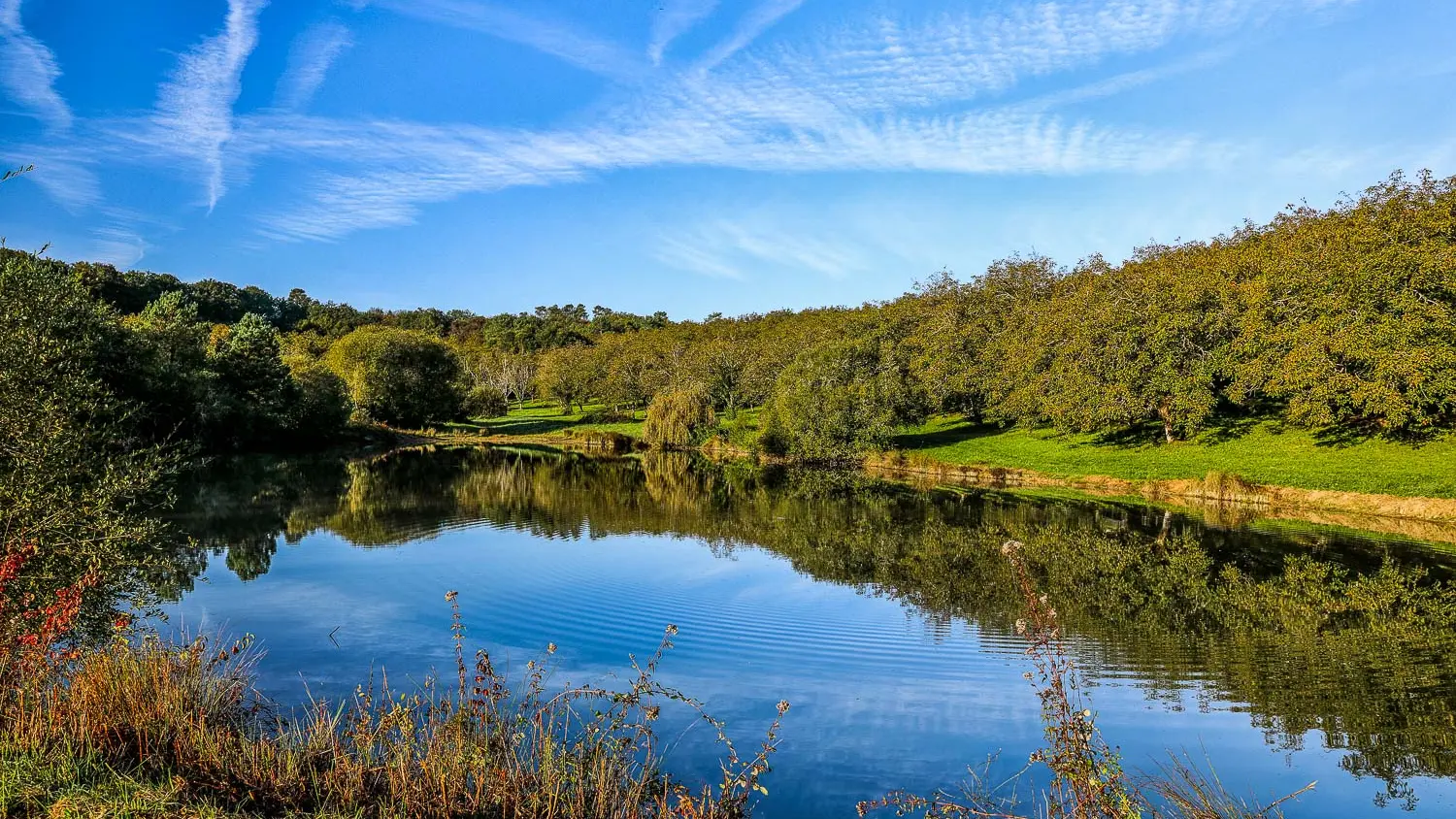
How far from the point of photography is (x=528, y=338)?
146 metres

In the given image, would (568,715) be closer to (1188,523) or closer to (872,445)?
(1188,523)

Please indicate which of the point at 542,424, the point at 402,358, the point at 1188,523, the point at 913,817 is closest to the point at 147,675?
the point at 913,817

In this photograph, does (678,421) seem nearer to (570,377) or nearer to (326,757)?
(570,377)

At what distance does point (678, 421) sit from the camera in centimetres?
6600

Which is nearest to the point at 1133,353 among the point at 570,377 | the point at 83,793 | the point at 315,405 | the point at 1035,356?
the point at 1035,356

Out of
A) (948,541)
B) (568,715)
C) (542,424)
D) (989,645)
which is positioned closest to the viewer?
(568,715)

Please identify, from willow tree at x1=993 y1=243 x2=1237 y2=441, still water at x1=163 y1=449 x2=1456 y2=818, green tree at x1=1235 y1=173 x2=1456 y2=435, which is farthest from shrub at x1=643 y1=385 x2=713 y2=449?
green tree at x1=1235 y1=173 x2=1456 y2=435

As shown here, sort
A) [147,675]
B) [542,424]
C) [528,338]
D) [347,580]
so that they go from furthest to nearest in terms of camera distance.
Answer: [528,338], [542,424], [347,580], [147,675]

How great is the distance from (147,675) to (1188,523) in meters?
30.1

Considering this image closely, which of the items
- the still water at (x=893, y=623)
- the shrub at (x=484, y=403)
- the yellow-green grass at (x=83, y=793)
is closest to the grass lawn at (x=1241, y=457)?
the still water at (x=893, y=623)

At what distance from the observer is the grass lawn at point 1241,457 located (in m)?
31.6

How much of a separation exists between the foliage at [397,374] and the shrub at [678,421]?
25761 mm

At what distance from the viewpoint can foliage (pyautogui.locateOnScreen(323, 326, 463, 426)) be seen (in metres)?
75.4

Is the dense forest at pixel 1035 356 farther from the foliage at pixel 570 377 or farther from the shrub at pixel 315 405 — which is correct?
the foliage at pixel 570 377
